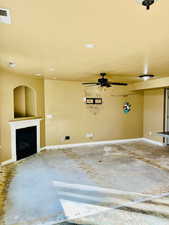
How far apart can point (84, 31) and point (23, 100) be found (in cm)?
424

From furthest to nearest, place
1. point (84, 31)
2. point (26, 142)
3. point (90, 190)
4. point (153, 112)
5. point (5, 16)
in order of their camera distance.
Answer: point (153, 112), point (26, 142), point (90, 190), point (84, 31), point (5, 16)

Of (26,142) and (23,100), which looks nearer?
(26,142)

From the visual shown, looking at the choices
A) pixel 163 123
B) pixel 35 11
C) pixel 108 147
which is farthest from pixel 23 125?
pixel 163 123

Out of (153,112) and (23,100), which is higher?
(23,100)

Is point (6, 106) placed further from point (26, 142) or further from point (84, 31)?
point (84, 31)

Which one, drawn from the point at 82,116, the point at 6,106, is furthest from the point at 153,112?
the point at 6,106

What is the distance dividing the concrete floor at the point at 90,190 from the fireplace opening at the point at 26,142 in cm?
33

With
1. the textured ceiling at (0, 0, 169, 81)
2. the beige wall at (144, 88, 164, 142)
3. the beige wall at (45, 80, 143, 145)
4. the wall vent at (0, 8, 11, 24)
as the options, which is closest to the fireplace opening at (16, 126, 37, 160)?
the beige wall at (45, 80, 143, 145)

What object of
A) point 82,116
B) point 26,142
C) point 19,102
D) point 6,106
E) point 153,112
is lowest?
point 26,142

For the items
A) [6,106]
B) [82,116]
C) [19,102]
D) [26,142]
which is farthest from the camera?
[82,116]

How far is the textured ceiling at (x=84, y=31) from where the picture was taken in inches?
57.9

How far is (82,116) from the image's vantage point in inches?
255

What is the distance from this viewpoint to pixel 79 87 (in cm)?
639

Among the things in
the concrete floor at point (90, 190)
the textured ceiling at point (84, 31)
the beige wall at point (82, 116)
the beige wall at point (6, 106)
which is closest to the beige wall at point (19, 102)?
the beige wall at point (6, 106)
